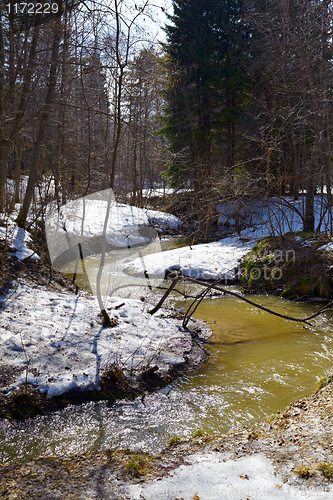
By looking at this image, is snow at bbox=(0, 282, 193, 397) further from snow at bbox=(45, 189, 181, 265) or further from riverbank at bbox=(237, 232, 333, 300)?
snow at bbox=(45, 189, 181, 265)

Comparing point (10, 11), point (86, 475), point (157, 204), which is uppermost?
point (10, 11)

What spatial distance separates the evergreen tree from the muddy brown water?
13826 mm

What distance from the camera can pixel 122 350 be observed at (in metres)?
5.55

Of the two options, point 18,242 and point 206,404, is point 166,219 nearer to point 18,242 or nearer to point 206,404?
point 18,242

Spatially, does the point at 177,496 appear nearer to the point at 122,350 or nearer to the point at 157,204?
the point at 122,350

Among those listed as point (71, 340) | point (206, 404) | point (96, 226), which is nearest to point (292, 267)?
point (206, 404)

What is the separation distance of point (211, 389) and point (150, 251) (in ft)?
36.8

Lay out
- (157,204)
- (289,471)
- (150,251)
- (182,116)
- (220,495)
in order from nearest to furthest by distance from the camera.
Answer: (220,495) → (289,471) → (150,251) → (182,116) → (157,204)

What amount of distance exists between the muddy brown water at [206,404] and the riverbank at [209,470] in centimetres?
37

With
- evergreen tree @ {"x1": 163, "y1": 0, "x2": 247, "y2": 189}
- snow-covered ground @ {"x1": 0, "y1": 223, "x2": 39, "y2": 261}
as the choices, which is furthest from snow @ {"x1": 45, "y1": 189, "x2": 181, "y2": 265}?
evergreen tree @ {"x1": 163, "y1": 0, "x2": 247, "y2": 189}

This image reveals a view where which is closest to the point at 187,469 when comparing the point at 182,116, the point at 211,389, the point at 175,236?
the point at 211,389

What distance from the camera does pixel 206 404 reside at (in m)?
4.64

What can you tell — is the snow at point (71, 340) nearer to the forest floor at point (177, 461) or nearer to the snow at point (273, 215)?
the forest floor at point (177, 461)

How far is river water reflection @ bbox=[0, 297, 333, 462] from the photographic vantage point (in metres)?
3.86
